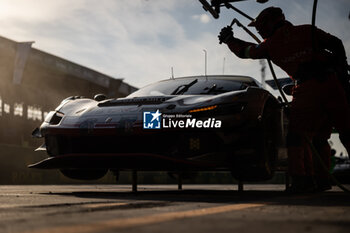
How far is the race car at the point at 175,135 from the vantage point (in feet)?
18.4

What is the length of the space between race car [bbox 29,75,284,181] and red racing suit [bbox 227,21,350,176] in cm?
30

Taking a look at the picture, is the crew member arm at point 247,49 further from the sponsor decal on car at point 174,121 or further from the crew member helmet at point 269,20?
the sponsor decal on car at point 174,121

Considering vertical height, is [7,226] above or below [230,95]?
below

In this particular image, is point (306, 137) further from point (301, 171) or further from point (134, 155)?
point (134, 155)

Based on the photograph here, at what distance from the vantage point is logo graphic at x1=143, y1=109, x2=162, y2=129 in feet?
18.6

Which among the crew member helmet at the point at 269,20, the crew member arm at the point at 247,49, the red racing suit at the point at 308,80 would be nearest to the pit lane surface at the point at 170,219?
the red racing suit at the point at 308,80

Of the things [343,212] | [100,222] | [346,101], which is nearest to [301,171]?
[346,101]

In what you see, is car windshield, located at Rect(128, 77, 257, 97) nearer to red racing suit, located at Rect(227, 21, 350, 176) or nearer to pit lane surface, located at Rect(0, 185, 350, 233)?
red racing suit, located at Rect(227, 21, 350, 176)

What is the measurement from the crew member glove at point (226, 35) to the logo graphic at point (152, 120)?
1650 millimetres

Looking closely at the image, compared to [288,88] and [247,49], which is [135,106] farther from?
[288,88]

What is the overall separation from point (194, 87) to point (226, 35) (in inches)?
29.9

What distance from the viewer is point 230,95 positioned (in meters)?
5.76

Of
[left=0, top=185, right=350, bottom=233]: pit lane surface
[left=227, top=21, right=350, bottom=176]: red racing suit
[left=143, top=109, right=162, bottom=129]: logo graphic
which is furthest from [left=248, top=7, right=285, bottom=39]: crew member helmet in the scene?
[left=0, top=185, right=350, bottom=233]: pit lane surface

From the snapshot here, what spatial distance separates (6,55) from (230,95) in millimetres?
24033
